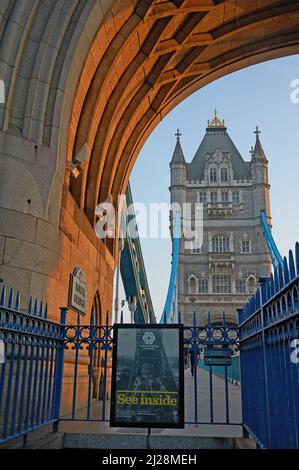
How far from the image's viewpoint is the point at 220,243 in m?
69.6

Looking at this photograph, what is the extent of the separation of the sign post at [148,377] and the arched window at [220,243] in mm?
65018

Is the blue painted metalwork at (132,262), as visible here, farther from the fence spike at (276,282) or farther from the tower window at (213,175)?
the tower window at (213,175)

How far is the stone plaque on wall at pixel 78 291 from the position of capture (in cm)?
823

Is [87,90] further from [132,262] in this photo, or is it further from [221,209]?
[221,209]

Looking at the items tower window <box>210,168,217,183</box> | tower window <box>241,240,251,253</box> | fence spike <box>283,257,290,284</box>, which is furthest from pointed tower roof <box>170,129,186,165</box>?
fence spike <box>283,257,290,284</box>

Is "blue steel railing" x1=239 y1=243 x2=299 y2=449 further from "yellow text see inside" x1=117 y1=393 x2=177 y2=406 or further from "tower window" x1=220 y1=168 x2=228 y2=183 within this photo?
"tower window" x1=220 y1=168 x2=228 y2=183

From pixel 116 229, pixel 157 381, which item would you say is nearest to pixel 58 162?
pixel 157 381

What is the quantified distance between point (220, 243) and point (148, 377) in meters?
65.7

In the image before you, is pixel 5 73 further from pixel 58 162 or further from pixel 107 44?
pixel 107 44

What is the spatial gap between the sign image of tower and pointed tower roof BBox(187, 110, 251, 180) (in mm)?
171

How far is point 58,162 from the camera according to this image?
7.16 m

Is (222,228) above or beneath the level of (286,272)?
above

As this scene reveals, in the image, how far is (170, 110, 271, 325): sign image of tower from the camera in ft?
218

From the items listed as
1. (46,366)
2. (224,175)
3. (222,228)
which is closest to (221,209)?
(222,228)
